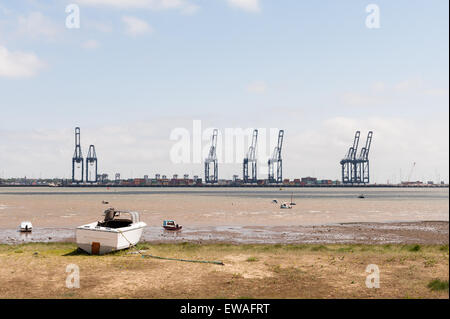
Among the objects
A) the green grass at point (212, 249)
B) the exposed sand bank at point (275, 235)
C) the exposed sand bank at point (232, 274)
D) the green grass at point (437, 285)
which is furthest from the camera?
the exposed sand bank at point (275, 235)

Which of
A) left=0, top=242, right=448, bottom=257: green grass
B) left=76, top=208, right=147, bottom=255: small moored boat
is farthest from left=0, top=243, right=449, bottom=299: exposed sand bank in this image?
left=76, top=208, right=147, bottom=255: small moored boat

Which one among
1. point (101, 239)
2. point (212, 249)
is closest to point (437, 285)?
point (212, 249)

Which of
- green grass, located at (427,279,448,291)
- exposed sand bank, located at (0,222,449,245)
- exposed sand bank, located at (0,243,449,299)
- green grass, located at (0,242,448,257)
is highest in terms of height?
green grass, located at (427,279,448,291)

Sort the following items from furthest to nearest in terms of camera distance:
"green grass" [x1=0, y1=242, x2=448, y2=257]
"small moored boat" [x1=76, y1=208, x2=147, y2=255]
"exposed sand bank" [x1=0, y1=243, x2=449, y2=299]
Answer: "green grass" [x1=0, y1=242, x2=448, y2=257], "small moored boat" [x1=76, y1=208, x2=147, y2=255], "exposed sand bank" [x1=0, y1=243, x2=449, y2=299]

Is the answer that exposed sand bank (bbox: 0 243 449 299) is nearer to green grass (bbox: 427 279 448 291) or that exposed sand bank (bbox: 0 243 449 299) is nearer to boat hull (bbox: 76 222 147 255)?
green grass (bbox: 427 279 448 291)

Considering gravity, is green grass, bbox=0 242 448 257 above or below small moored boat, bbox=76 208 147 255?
below

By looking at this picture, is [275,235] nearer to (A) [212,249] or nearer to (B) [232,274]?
(A) [212,249]

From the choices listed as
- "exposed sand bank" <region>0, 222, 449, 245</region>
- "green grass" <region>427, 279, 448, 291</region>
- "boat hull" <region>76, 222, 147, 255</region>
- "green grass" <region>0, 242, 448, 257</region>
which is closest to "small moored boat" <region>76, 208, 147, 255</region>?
"boat hull" <region>76, 222, 147, 255</region>

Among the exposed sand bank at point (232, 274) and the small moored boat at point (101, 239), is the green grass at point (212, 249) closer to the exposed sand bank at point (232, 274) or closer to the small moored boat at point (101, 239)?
the exposed sand bank at point (232, 274)

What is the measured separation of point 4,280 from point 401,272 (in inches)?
604

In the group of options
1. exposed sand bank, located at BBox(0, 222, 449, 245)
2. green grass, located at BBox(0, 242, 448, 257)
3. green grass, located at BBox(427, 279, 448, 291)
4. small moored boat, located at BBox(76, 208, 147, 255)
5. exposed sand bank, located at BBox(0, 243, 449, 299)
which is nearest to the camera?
green grass, located at BBox(427, 279, 448, 291)

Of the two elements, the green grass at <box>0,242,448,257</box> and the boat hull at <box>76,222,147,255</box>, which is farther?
the green grass at <box>0,242,448,257</box>

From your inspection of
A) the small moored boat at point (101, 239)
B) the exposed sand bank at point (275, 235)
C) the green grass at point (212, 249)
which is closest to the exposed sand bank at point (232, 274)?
the green grass at point (212, 249)
